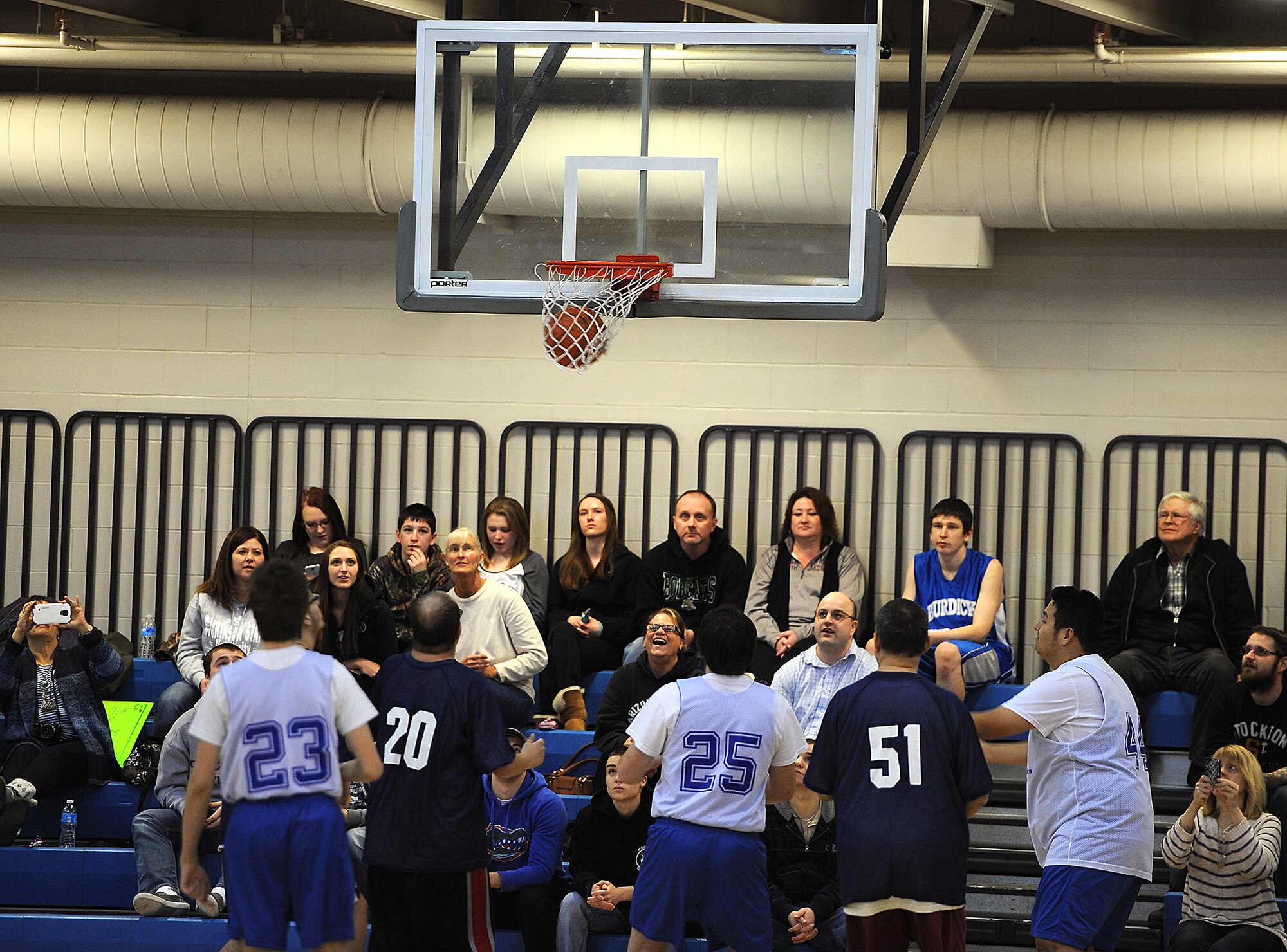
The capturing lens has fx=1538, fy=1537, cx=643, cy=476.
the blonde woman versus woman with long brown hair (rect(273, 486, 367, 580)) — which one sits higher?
woman with long brown hair (rect(273, 486, 367, 580))

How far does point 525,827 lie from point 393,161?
3307mm

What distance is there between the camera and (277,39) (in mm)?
7422

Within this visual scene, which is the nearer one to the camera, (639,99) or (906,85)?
(639,99)

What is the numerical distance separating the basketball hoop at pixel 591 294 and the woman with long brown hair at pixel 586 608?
242 cm

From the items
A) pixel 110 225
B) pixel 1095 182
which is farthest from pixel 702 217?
pixel 110 225

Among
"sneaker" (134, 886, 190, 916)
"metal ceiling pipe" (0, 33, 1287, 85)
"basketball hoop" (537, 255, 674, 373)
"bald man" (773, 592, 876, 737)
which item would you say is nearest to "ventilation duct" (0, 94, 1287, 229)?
"metal ceiling pipe" (0, 33, 1287, 85)

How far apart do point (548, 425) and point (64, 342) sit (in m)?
2.61

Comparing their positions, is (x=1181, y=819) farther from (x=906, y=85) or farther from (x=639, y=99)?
(x=906, y=85)

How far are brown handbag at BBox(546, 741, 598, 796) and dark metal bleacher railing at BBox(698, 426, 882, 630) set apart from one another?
5.92 feet

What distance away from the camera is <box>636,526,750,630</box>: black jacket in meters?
7.24

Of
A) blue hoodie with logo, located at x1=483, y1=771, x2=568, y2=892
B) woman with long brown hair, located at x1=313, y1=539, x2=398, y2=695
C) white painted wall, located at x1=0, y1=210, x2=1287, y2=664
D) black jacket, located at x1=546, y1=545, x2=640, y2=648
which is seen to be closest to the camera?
blue hoodie with logo, located at x1=483, y1=771, x2=568, y2=892

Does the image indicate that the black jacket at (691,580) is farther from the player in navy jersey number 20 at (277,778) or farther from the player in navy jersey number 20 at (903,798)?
the player in navy jersey number 20 at (277,778)

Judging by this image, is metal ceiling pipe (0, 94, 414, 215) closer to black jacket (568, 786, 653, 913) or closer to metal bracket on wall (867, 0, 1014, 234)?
metal bracket on wall (867, 0, 1014, 234)

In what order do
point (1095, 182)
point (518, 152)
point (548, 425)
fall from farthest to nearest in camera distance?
point (548, 425)
point (1095, 182)
point (518, 152)
